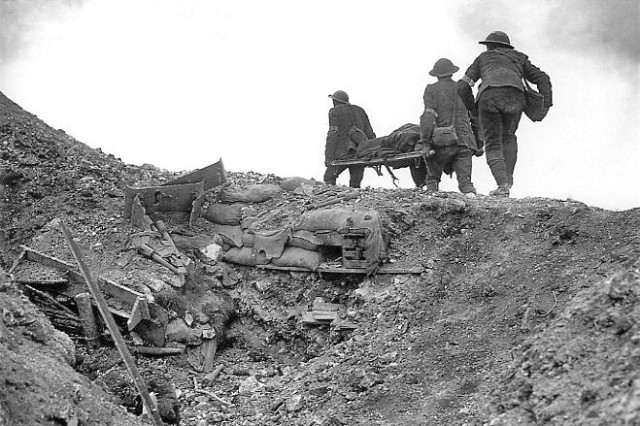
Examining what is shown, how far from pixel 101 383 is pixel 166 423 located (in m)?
0.67

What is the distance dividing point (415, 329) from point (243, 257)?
2.71 m

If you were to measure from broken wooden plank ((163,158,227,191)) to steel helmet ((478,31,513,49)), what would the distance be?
12.3 ft

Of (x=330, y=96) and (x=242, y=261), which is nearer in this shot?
(x=242, y=261)

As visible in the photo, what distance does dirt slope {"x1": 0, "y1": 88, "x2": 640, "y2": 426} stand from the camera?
5102 mm

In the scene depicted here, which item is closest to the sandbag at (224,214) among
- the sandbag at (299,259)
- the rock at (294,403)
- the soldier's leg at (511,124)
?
the sandbag at (299,259)

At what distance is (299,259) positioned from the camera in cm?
846

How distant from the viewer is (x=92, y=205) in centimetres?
936

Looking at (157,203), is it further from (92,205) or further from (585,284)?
(585,284)

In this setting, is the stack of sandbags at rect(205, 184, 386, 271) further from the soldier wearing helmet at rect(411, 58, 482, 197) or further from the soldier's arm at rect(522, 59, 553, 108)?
the soldier's arm at rect(522, 59, 553, 108)

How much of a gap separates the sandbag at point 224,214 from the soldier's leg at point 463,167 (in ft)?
9.47

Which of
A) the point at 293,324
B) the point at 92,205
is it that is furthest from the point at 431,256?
the point at 92,205

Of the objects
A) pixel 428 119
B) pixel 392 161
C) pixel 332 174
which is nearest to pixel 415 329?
pixel 428 119

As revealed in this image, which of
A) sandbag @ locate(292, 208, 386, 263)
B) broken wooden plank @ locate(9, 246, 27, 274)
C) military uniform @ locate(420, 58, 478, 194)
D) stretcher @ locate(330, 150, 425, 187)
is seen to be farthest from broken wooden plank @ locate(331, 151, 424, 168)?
broken wooden plank @ locate(9, 246, 27, 274)

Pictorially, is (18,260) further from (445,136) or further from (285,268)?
(445,136)
